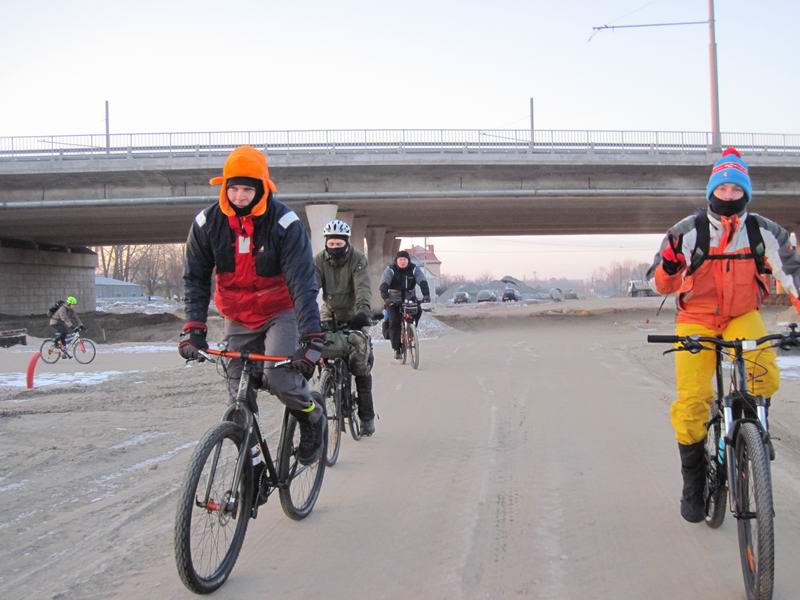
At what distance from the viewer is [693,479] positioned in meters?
3.96

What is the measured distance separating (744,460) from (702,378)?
2.06 ft

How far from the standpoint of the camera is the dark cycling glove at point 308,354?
11.8ft

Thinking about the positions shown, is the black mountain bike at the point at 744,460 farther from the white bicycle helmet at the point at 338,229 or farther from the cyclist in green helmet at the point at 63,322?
the cyclist in green helmet at the point at 63,322

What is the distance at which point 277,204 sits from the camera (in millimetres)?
3881

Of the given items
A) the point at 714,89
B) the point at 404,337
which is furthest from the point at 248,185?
the point at 714,89

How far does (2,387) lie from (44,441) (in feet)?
16.7

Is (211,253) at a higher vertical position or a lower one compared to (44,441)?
higher

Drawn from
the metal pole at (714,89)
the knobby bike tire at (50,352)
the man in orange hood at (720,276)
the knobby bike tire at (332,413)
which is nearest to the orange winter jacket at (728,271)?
the man in orange hood at (720,276)

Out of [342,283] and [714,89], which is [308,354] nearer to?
[342,283]

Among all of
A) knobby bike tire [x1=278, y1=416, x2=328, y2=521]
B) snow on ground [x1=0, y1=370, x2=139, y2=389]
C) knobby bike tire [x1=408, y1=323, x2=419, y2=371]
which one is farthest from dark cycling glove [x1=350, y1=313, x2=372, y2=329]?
snow on ground [x1=0, y1=370, x2=139, y2=389]

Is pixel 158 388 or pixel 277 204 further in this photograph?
pixel 158 388

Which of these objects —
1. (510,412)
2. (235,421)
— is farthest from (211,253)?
(510,412)

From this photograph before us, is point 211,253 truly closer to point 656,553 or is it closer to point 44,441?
point 656,553

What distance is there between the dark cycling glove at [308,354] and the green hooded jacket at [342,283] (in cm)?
254
